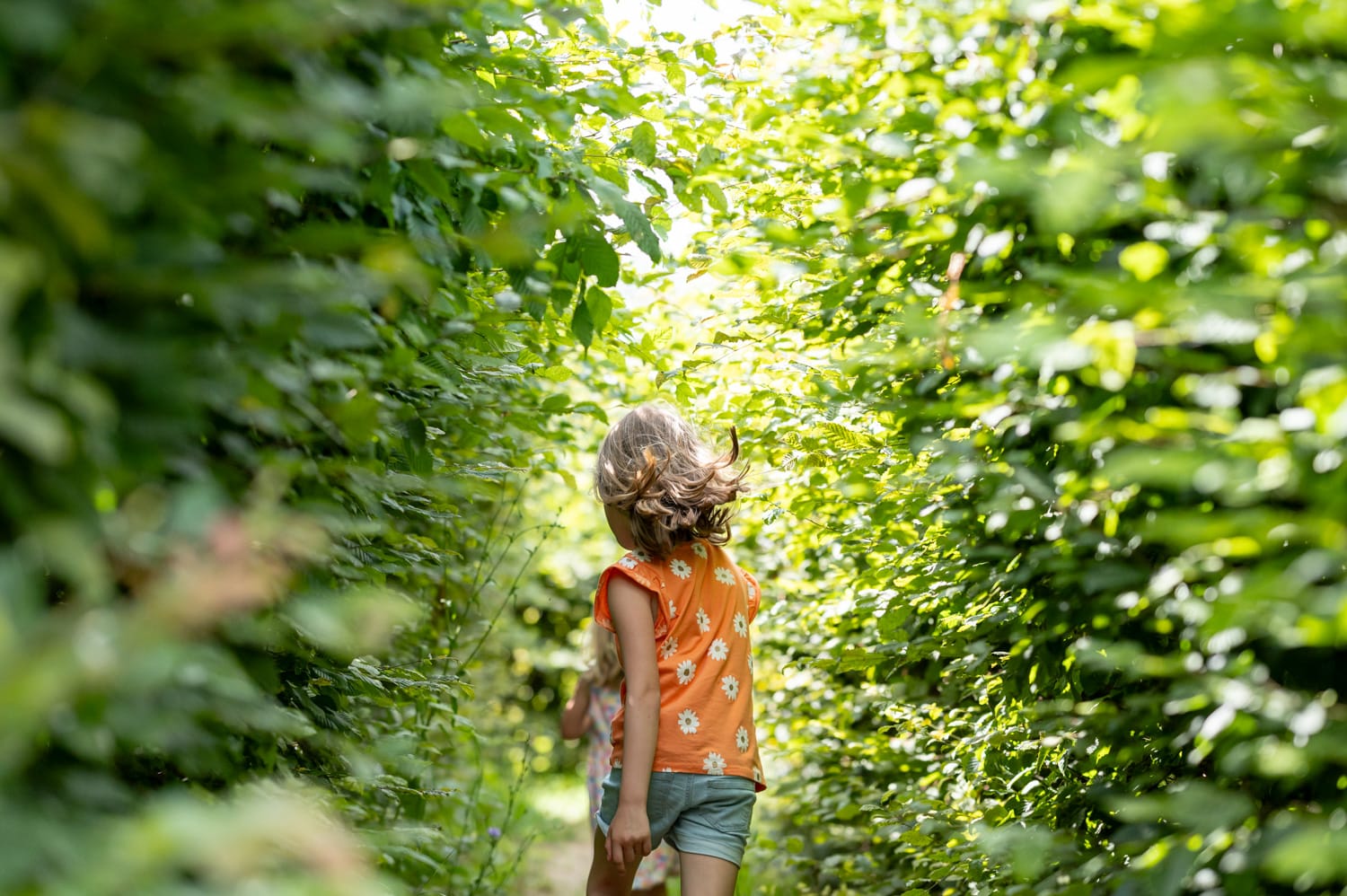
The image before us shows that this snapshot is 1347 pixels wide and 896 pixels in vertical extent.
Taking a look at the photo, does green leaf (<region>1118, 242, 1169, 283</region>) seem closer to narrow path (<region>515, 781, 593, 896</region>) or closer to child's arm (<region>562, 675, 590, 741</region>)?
narrow path (<region>515, 781, 593, 896</region>)

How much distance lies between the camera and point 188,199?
1024 mm

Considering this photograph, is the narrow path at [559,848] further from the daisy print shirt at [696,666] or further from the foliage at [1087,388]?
the foliage at [1087,388]

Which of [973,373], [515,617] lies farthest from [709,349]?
[515,617]

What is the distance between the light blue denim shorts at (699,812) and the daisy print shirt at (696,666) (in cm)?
3

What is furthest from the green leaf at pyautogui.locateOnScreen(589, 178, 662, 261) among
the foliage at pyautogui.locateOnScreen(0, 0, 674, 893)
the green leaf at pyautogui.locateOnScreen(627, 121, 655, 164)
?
the green leaf at pyautogui.locateOnScreen(627, 121, 655, 164)

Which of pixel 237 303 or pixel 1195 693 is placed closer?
pixel 237 303

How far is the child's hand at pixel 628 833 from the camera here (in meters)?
2.63

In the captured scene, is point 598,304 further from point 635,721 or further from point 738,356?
point 635,721

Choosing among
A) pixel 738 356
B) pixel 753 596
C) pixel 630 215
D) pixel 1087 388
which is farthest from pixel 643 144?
pixel 753 596

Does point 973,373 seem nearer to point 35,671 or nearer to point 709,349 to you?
point 709,349

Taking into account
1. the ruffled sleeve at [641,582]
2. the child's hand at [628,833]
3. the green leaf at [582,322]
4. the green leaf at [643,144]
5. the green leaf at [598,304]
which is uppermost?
the green leaf at [643,144]

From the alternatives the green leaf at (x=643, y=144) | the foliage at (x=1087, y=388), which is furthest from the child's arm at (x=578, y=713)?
the green leaf at (x=643, y=144)

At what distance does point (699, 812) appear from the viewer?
108 inches

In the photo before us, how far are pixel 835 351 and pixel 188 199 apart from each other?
1964 mm
